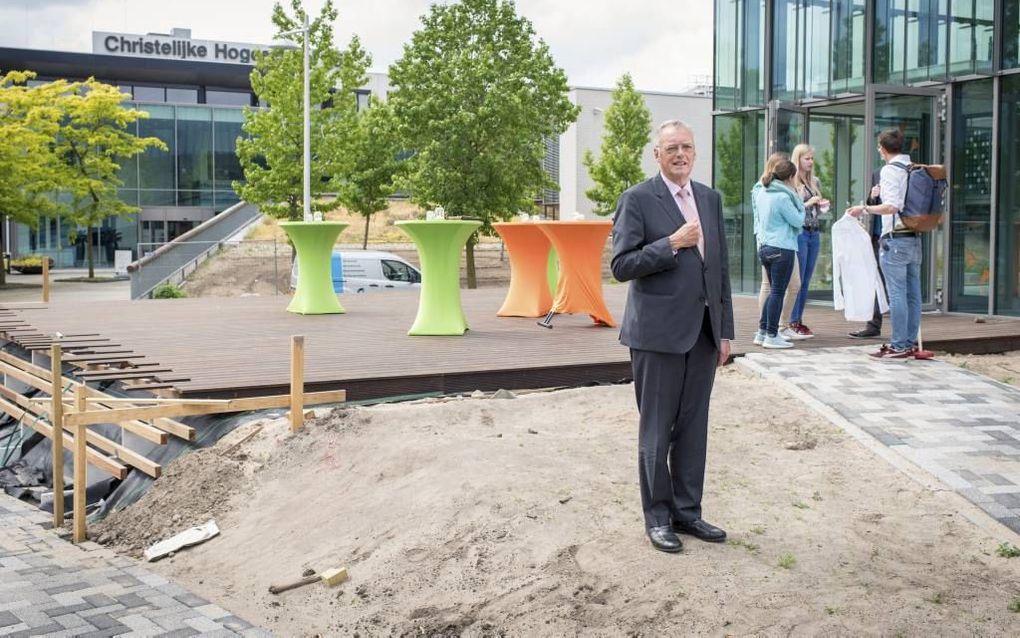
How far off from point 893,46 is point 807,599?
11168mm

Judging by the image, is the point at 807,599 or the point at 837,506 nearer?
the point at 807,599

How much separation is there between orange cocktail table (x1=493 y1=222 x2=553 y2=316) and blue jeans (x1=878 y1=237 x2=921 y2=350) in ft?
16.0

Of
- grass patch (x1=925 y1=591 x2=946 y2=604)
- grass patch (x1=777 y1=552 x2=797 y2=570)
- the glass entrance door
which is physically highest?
the glass entrance door

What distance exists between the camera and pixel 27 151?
40.1 meters

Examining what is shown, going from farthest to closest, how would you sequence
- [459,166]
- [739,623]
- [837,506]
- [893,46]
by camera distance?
1. [459,166]
2. [893,46]
3. [837,506]
4. [739,623]

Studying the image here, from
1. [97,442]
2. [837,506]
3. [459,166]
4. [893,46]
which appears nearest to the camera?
[837,506]

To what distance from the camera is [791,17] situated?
51.1 feet

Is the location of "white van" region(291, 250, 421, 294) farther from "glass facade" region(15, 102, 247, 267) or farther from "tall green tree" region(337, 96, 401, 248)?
"glass facade" region(15, 102, 247, 267)

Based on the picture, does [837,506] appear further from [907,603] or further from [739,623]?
[739,623]

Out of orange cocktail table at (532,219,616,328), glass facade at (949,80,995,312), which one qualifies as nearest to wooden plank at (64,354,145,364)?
orange cocktail table at (532,219,616,328)

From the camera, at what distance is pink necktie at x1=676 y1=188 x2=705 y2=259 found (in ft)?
16.7

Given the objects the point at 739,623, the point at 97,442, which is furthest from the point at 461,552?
the point at 97,442

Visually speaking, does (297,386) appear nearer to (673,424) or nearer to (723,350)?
(673,424)

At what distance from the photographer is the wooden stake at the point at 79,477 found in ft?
23.3
